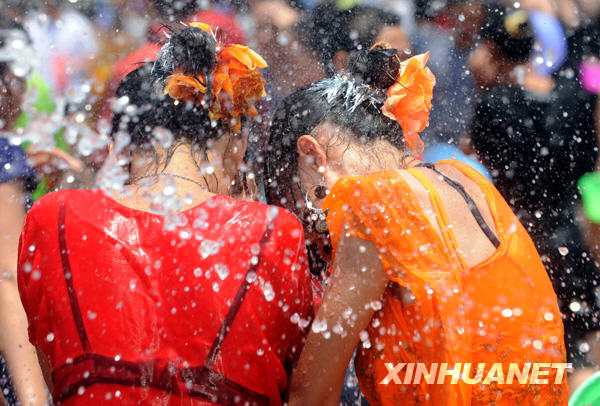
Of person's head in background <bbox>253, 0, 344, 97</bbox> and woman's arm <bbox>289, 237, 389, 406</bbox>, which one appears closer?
woman's arm <bbox>289, 237, 389, 406</bbox>

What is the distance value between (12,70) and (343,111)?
157 cm

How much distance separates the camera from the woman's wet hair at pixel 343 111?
1823 mm

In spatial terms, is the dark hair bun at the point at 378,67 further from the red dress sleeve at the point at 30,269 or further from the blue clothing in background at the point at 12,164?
the blue clothing in background at the point at 12,164

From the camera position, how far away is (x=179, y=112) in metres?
1.60

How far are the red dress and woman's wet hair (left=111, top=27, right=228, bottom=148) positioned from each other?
31 centimetres

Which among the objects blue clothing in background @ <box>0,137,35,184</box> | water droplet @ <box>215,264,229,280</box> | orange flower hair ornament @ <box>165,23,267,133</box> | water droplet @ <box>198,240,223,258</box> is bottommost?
blue clothing in background @ <box>0,137,35,184</box>

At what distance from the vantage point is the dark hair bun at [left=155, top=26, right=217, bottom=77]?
1.63 m

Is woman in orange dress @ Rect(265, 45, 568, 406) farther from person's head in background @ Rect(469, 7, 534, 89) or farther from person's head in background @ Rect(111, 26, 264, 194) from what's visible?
person's head in background @ Rect(469, 7, 534, 89)

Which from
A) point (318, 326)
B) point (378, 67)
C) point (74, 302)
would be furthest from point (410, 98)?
point (74, 302)

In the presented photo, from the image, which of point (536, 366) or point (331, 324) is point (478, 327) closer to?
point (536, 366)

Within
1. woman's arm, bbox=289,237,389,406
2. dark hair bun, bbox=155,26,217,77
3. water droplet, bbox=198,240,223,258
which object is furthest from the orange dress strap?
dark hair bun, bbox=155,26,217,77

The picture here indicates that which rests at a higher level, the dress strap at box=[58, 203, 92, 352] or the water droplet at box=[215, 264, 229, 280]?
the water droplet at box=[215, 264, 229, 280]

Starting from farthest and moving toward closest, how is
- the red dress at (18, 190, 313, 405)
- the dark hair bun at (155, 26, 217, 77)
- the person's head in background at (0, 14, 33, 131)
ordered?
the person's head in background at (0, 14, 33, 131)
the dark hair bun at (155, 26, 217, 77)
the red dress at (18, 190, 313, 405)

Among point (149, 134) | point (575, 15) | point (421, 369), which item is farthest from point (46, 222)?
point (575, 15)
